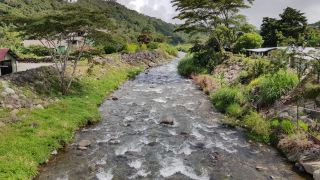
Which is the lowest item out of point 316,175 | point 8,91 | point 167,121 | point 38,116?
point 167,121

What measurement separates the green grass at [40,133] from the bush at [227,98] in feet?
35.5

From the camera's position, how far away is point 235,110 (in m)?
26.1

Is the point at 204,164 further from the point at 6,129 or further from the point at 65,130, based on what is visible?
the point at 6,129

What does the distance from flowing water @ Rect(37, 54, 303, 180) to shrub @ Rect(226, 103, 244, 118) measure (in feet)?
2.98

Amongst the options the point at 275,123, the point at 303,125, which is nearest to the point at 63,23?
the point at 275,123

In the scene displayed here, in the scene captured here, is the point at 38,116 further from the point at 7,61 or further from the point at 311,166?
the point at 311,166

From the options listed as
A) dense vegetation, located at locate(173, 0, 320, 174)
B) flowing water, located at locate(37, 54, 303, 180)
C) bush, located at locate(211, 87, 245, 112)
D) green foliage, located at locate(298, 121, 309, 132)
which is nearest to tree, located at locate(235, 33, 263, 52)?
dense vegetation, located at locate(173, 0, 320, 174)

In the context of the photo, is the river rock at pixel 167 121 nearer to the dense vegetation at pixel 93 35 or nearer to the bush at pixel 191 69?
the dense vegetation at pixel 93 35

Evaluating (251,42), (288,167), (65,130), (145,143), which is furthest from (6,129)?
(251,42)

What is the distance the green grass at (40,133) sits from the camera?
15438 millimetres

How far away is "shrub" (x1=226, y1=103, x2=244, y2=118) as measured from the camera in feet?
83.5

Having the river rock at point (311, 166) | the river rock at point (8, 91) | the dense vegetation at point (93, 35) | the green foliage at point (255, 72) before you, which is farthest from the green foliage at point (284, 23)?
the river rock at point (8, 91)

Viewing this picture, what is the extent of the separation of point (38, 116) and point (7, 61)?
48.3 ft

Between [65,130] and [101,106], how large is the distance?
8715 millimetres
